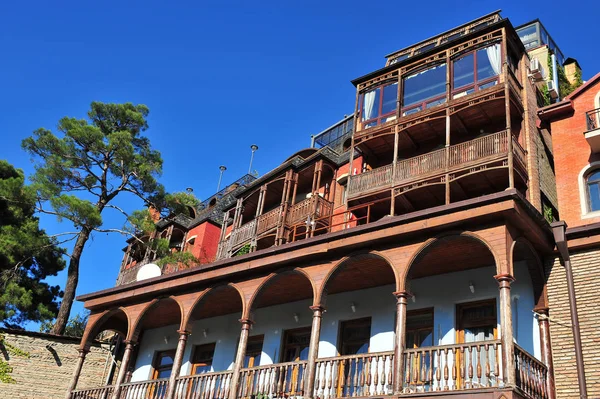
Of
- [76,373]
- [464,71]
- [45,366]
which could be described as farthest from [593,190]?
[45,366]

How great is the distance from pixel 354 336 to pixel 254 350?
11.6ft

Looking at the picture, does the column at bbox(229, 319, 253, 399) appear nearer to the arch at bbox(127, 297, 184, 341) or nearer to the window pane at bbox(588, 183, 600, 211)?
the arch at bbox(127, 297, 184, 341)

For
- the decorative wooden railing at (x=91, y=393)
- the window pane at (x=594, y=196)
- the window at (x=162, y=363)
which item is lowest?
the decorative wooden railing at (x=91, y=393)

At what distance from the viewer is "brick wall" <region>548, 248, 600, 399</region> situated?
42.7 ft

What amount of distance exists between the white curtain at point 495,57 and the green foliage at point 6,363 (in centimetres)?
1786

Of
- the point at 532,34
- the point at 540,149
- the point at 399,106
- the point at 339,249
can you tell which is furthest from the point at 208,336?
the point at 532,34

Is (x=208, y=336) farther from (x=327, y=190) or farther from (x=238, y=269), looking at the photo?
(x=327, y=190)

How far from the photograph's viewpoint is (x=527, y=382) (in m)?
12.3

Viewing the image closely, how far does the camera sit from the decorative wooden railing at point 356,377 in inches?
532

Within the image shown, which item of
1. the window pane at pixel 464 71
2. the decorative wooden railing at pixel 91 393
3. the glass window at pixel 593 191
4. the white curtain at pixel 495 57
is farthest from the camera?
the window pane at pixel 464 71

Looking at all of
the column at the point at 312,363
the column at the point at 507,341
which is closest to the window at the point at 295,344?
the column at the point at 312,363

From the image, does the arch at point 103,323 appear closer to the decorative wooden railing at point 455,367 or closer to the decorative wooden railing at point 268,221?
the decorative wooden railing at point 268,221

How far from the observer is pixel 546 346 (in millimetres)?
13625

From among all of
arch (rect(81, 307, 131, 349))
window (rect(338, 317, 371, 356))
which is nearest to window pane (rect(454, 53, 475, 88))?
window (rect(338, 317, 371, 356))
